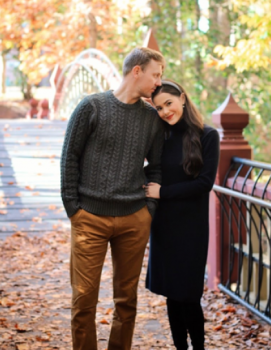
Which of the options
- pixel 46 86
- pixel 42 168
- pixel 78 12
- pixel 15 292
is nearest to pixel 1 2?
pixel 78 12

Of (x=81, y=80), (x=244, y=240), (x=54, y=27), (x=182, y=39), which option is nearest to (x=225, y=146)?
(x=244, y=240)

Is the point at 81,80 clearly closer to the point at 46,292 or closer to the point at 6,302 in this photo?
the point at 46,292

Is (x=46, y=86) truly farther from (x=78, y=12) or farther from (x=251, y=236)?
(x=251, y=236)

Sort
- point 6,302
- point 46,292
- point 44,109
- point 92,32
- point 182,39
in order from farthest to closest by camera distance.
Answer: point 44,109 → point 92,32 → point 182,39 → point 46,292 → point 6,302

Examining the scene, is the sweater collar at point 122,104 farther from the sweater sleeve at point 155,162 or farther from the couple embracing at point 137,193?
the sweater sleeve at point 155,162

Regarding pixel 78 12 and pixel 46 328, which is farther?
pixel 78 12

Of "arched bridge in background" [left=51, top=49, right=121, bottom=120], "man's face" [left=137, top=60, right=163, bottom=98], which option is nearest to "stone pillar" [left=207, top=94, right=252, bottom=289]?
"man's face" [left=137, top=60, right=163, bottom=98]

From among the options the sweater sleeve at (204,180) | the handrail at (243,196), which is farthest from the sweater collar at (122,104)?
the handrail at (243,196)

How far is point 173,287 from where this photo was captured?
138 inches

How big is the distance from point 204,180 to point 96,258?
30.7 inches

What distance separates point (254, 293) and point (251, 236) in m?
0.54

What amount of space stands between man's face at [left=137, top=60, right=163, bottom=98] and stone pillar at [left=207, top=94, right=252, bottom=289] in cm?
212

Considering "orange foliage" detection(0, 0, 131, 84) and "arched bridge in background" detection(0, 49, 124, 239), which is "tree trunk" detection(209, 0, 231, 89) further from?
"orange foliage" detection(0, 0, 131, 84)

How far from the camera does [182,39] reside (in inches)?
622
